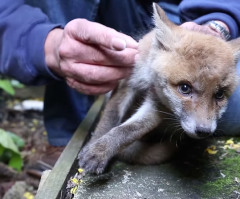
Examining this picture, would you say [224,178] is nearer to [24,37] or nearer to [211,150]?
[211,150]

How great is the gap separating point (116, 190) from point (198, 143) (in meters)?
0.61

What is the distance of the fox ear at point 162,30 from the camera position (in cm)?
173

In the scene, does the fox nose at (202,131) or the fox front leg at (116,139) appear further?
the fox front leg at (116,139)

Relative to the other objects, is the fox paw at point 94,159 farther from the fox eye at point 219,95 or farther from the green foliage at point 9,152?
the green foliage at point 9,152

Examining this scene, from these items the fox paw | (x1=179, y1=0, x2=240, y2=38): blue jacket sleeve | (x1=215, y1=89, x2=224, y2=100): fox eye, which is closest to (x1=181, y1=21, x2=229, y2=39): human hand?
(x1=179, y1=0, x2=240, y2=38): blue jacket sleeve

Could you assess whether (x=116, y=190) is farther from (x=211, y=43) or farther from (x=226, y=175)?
(x=211, y=43)

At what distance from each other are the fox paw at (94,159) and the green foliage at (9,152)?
1.23 m

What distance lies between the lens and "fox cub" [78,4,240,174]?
1.58 metres

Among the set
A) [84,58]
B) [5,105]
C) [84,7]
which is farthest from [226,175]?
[5,105]

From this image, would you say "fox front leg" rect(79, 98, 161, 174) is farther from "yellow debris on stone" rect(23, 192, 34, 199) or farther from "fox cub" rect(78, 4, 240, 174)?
"yellow debris on stone" rect(23, 192, 34, 199)

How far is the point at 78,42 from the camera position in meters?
1.92

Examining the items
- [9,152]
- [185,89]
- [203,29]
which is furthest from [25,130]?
[185,89]

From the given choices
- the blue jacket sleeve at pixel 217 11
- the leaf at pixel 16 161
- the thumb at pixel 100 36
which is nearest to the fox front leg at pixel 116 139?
the thumb at pixel 100 36

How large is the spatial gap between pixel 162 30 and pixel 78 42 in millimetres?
407
